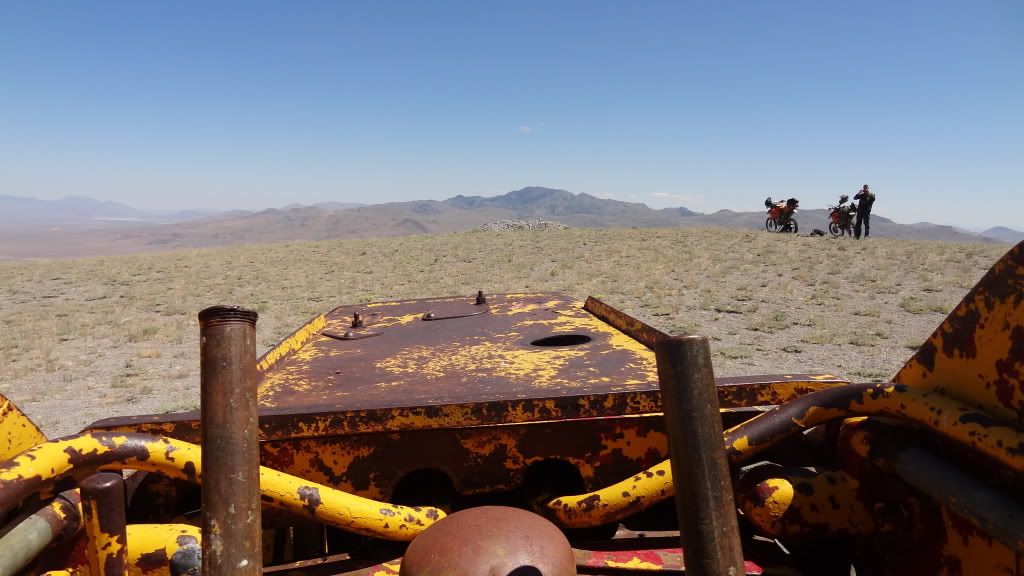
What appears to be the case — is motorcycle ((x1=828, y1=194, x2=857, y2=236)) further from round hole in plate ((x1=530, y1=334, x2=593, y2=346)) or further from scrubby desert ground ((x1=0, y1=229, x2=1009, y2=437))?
round hole in plate ((x1=530, y1=334, x2=593, y2=346))

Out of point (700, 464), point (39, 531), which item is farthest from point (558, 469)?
point (39, 531)

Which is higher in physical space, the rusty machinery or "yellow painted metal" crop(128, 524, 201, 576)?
the rusty machinery

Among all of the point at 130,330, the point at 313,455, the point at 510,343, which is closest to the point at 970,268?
the point at 510,343

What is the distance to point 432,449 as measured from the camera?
1705mm

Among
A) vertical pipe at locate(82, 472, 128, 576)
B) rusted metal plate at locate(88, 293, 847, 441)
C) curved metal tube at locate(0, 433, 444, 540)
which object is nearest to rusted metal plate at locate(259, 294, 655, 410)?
rusted metal plate at locate(88, 293, 847, 441)

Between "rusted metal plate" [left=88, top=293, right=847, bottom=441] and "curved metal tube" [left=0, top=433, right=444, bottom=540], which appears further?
"rusted metal plate" [left=88, top=293, right=847, bottom=441]

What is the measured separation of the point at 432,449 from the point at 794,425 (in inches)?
38.1

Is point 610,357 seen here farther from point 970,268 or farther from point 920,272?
point 970,268

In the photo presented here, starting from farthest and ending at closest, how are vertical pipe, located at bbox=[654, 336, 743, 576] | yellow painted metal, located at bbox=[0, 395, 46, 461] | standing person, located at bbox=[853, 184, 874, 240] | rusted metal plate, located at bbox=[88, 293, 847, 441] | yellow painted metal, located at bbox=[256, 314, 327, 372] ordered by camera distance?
standing person, located at bbox=[853, 184, 874, 240] < yellow painted metal, located at bbox=[256, 314, 327, 372] < rusted metal plate, located at bbox=[88, 293, 847, 441] < yellow painted metal, located at bbox=[0, 395, 46, 461] < vertical pipe, located at bbox=[654, 336, 743, 576]

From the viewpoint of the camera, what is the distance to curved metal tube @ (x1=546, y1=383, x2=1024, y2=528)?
4.11ft

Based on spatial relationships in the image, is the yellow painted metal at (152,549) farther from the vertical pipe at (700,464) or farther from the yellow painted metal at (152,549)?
the vertical pipe at (700,464)

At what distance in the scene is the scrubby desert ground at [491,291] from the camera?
320 inches

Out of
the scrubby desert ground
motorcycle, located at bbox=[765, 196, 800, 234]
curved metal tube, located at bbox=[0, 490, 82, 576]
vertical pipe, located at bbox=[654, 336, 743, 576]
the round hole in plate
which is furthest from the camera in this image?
motorcycle, located at bbox=[765, 196, 800, 234]

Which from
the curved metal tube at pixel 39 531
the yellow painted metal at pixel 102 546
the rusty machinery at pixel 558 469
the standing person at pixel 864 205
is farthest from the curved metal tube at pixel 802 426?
the standing person at pixel 864 205
